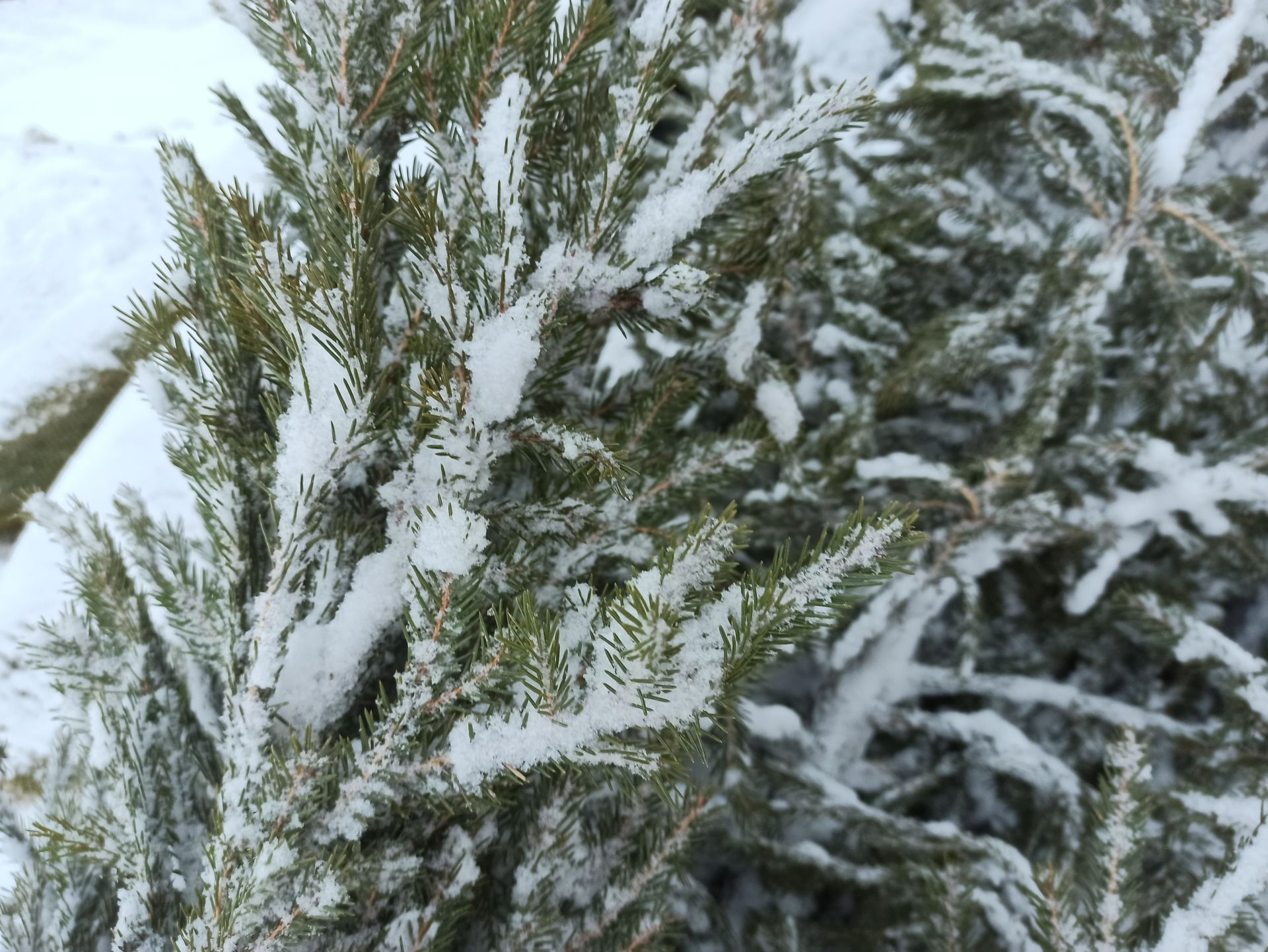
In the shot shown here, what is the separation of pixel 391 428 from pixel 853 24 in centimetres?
290

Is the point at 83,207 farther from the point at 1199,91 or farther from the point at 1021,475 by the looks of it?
the point at 1199,91

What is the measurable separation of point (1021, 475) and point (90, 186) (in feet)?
14.6

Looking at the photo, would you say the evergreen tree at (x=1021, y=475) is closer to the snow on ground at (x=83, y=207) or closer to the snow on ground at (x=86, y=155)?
the snow on ground at (x=83, y=207)

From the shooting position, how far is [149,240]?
3543mm

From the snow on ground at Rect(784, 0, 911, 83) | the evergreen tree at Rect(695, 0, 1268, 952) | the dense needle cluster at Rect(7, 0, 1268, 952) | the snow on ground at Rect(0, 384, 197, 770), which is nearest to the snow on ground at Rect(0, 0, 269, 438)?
the snow on ground at Rect(0, 384, 197, 770)

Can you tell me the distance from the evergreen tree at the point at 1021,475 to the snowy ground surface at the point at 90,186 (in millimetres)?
696

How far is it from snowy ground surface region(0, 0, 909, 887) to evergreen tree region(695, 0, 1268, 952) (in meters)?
0.70

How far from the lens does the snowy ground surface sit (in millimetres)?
2564

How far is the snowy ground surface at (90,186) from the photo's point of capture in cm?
256

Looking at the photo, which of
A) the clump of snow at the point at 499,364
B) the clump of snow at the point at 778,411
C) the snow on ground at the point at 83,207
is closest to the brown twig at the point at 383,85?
the clump of snow at the point at 499,364

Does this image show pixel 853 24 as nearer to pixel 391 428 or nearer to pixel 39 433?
pixel 391 428

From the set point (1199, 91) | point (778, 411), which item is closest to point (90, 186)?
point (778, 411)

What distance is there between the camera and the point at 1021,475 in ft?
5.41

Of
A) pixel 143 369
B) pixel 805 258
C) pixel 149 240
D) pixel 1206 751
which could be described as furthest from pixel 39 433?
pixel 1206 751
